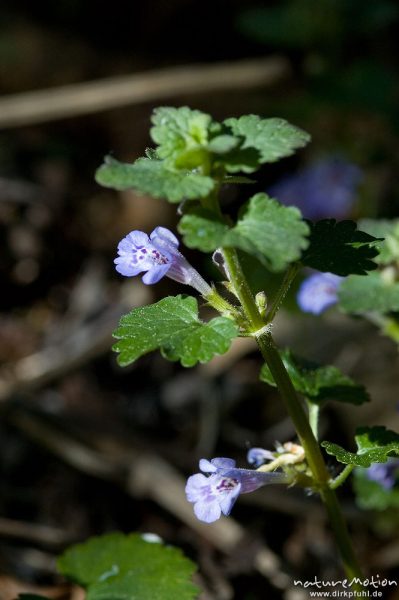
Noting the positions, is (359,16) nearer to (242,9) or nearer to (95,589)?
(242,9)

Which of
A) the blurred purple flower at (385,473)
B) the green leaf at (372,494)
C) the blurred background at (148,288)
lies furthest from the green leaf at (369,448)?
the blurred background at (148,288)

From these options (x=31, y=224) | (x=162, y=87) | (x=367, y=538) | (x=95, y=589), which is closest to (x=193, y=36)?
(x=162, y=87)

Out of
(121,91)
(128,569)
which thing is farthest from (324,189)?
(128,569)

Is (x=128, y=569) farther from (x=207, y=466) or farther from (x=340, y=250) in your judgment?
(x=340, y=250)

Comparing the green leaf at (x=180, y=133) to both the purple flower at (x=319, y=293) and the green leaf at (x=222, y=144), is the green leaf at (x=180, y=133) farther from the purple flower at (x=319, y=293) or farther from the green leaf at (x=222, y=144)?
the purple flower at (x=319, y=293)

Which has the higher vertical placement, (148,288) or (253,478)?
(148,288)
